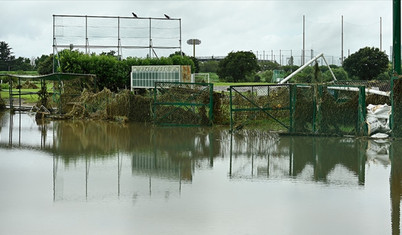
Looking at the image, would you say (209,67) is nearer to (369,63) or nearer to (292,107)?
(369,63)

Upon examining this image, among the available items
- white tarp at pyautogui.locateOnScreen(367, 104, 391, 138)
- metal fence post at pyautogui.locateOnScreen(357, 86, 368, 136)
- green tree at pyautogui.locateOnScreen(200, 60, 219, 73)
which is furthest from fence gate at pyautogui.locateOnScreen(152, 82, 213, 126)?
green tree at pyautogui.locateOnScreen(200, 60, 219, 73)

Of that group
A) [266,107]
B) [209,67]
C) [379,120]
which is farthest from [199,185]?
[209,67]

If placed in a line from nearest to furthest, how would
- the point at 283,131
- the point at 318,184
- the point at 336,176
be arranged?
the point at 318,184 < the point at 336,176 < the point at 283,131

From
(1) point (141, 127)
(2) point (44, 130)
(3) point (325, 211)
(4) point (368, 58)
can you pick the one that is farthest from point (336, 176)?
(4) point (368, 58)

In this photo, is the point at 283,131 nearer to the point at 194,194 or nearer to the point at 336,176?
the point at 336,176

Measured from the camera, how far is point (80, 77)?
114 feet

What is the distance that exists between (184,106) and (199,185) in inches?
547

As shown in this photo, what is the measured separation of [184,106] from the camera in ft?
85.6

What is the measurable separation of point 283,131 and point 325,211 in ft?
40.6

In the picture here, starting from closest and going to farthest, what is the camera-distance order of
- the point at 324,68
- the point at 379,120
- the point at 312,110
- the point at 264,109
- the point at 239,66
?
the point at 379,120 < the point at 312,110 < the point at 264,109 < the point at 324,68 < the point at 239,66

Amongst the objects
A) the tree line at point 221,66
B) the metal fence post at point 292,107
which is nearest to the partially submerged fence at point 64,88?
the tree line at point 221,66

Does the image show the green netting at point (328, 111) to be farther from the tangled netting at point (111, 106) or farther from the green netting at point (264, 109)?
the tangled netting at point (111, 106)

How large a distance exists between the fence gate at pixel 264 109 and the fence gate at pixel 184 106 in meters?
1.80

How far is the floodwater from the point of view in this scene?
9180 millimetres
